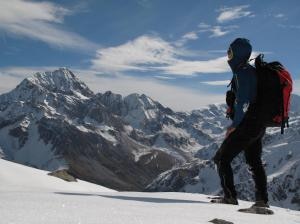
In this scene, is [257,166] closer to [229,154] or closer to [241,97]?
[229,154]

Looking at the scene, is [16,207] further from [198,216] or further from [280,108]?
[280,108]

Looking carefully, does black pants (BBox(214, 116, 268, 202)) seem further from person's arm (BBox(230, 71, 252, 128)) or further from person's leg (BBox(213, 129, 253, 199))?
person's arm (BBox(230, 71, 252, 128))

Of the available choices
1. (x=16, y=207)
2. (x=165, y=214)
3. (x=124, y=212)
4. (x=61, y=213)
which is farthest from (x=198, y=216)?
(x=16, y=207)

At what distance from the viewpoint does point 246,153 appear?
962cm

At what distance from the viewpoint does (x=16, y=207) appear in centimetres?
627

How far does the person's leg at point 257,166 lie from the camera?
952 cm

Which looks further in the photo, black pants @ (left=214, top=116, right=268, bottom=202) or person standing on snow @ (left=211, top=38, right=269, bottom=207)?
black pants @ (left=214, top=116, right=268, bottom=202)

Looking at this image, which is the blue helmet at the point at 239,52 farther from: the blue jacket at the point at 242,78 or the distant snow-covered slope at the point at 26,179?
the distant snow-covered slope at the point at 26,179

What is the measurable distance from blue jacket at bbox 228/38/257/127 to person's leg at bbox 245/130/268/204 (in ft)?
2.63

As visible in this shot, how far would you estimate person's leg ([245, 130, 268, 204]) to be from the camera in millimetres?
9516

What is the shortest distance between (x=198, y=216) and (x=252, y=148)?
3.11 metres

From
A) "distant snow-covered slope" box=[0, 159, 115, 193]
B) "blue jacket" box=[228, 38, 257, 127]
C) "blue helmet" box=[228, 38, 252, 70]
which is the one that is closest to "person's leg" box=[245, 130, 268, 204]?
"blue jacket" box=[228, 38, 257, 127]

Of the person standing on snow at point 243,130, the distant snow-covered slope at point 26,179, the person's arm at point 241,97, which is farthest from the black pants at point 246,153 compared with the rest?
the distant snow-covered slope at point 26,179

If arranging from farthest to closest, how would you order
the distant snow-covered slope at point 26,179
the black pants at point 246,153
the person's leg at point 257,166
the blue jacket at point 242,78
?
the distant snow-covered slope at point 26,179 → the person's leg at point 257,166 → the black pants at point 246,153 → the blue jacket at point 242,78
